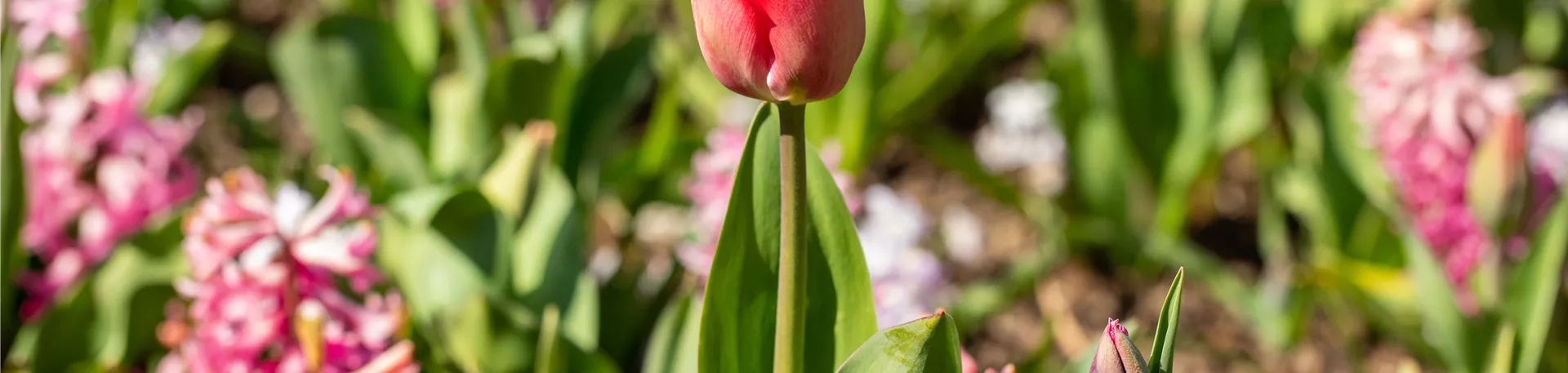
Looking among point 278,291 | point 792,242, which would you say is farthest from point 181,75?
point 792,242

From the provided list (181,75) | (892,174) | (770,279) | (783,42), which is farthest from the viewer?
(892,174)

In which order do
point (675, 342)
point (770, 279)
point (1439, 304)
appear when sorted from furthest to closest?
point (1439, 304) < point (675, 342) < point (770, 279)

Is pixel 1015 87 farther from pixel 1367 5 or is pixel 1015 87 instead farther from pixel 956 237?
pixel 1367 5

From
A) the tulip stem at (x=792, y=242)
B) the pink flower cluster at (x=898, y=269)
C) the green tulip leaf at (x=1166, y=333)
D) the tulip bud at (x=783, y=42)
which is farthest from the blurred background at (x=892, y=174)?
the tulip bud at (x=783, y=42)

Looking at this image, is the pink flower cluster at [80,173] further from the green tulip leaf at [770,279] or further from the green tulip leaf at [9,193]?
the green tulip leaf at [770,279]

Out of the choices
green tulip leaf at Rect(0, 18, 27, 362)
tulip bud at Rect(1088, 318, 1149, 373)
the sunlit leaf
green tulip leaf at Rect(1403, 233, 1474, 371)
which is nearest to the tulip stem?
tulip bud at Rect(1088, 318, 1149, 373)

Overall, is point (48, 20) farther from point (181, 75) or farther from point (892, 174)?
point (892, 174)

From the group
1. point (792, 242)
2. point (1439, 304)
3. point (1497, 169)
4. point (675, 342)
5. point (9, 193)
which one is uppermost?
point (1497, 169)
